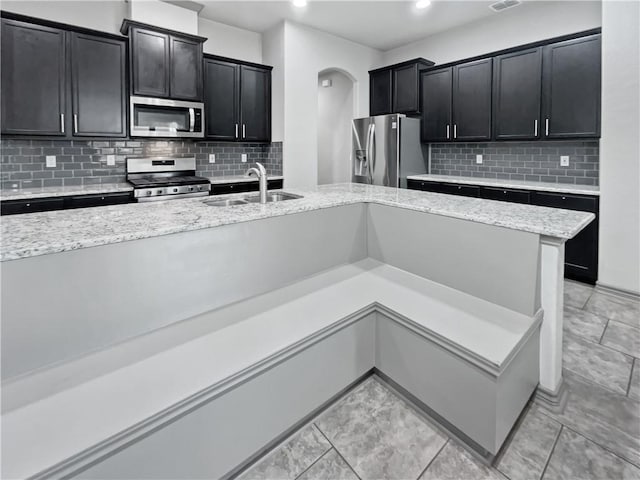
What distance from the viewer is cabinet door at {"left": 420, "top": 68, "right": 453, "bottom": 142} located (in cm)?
487

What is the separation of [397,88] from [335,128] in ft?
5.32

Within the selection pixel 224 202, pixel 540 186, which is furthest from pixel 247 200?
pixel 540 186

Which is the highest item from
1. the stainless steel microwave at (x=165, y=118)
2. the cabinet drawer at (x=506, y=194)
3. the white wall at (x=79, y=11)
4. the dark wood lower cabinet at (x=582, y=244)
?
the white wall at (x=79, y=11)

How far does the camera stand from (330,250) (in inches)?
90.6

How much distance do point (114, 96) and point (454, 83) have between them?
405cm

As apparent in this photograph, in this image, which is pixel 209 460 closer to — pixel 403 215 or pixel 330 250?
pixel 330 250

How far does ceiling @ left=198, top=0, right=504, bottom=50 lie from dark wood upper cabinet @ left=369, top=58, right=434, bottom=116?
46 cm

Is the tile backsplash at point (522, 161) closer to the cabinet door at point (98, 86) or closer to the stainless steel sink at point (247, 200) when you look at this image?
the stainless steel sink at point (247, 200)

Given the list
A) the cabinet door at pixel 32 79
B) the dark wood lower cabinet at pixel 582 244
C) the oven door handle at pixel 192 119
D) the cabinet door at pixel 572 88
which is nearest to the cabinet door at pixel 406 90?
the cabinet door at pixel 572 88

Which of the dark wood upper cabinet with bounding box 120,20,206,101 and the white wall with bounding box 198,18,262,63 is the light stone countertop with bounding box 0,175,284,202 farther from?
the white wall with bounding box 198,18,262,63

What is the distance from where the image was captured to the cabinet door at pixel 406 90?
518cm

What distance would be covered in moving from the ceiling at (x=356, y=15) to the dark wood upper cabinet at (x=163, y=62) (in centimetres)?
57

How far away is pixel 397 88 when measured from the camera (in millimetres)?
5445

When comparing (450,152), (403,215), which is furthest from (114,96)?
(450,152)
